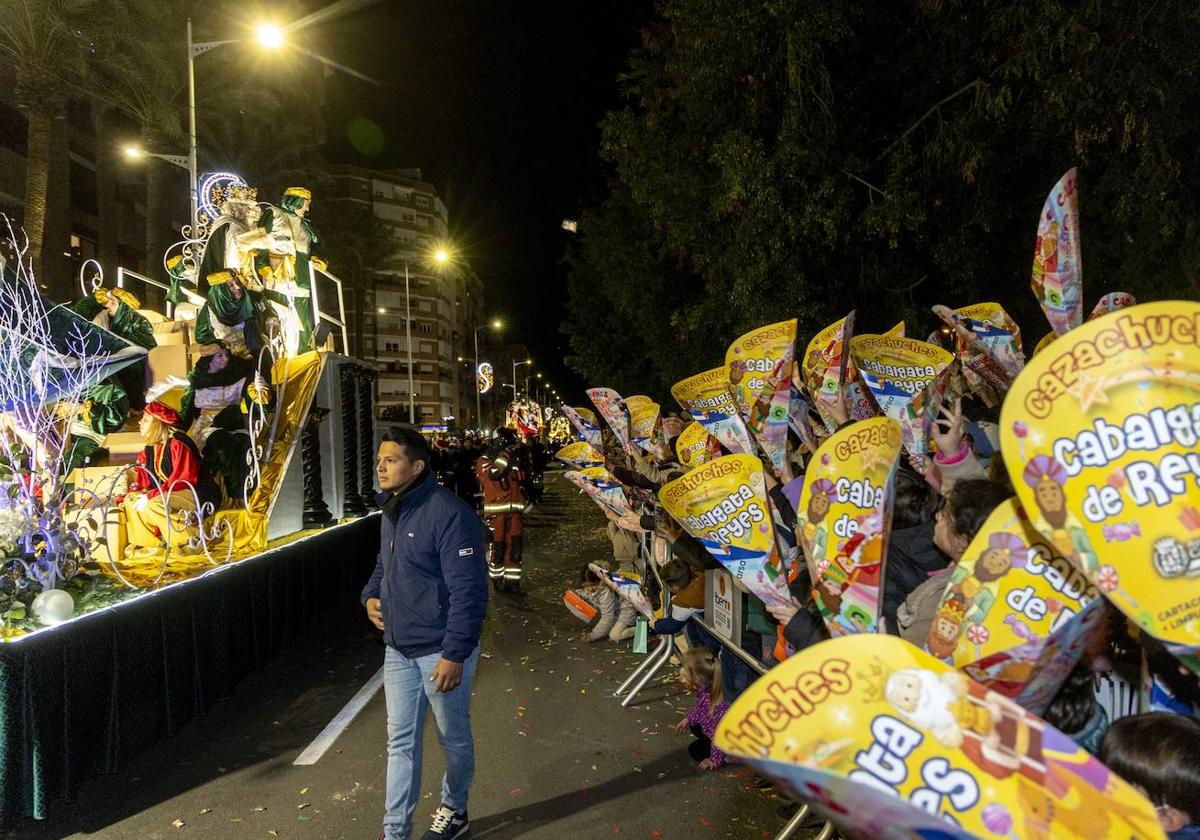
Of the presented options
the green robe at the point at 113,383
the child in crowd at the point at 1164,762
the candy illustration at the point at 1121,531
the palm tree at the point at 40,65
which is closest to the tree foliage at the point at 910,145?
the green robe at the point at 113,383

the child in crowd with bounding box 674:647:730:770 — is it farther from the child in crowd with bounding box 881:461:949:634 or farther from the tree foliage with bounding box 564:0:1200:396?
the tree foliage with bounding box 564:0:1200:396

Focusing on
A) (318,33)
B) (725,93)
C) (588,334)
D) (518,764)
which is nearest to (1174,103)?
(725,93)

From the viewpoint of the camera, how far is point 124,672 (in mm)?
5047

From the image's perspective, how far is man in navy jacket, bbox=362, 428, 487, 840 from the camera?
150 inches

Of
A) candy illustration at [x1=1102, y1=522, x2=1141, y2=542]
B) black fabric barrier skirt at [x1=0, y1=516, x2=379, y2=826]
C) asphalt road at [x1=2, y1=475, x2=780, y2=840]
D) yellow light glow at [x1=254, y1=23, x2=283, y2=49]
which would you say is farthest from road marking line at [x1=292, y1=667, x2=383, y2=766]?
yellow light glow at [x1=254, y1=23, x2=283, y2=49]

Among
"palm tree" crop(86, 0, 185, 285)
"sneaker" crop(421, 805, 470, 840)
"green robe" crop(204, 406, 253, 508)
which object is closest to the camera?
"sneaker" crop(421, 805, 470, 840)

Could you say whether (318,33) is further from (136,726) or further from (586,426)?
(136,726)

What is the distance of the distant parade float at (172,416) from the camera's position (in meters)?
5.47

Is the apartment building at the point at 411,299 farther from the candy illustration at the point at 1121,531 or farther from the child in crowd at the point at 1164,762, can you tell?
the candy illustration at the point at 1121,531

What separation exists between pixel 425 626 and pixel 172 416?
506cm

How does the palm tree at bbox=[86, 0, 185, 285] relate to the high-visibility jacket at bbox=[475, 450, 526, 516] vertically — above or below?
above

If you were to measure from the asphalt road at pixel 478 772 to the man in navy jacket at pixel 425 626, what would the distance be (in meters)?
0.58

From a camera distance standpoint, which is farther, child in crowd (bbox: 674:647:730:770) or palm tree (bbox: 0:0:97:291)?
palm tree (bbox: 0:0:97:291)

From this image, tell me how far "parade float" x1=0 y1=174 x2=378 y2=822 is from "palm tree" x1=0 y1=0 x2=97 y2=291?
17.0 ft
